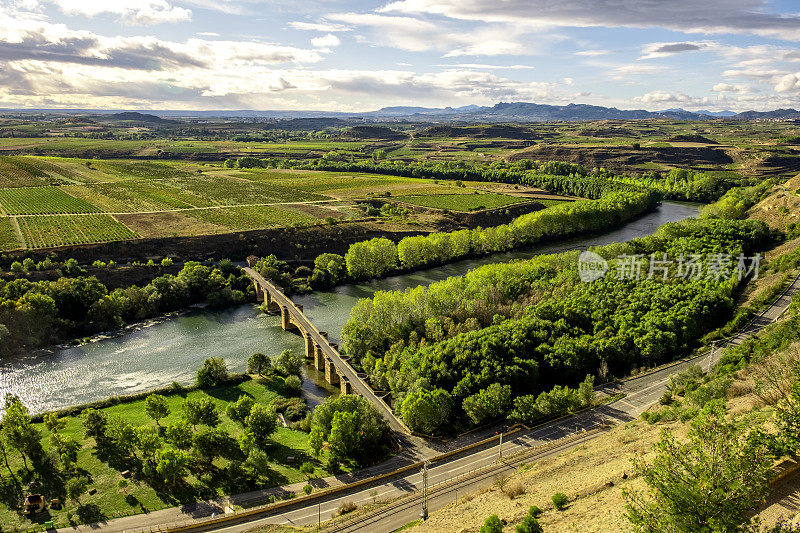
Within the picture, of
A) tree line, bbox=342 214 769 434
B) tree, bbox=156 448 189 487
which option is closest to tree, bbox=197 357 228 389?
tree line, bbox=342 214 769 434

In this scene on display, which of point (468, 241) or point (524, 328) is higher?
point (468, 241)

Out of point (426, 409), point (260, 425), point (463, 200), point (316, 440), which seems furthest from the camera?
point (463, 200)

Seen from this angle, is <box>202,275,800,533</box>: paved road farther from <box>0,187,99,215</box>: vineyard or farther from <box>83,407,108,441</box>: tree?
<box>0,187,99,215</box>: vineyard

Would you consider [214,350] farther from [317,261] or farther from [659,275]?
[659,275]

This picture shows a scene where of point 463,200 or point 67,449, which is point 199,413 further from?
point 463,200

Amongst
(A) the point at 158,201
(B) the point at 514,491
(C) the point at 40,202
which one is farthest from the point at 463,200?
(B) the point at 514,491

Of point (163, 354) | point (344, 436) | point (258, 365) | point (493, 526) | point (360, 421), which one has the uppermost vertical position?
point (493, 526)

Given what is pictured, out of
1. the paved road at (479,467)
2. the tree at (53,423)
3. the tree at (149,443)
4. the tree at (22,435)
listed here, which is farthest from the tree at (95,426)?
the paved road at (479,467)

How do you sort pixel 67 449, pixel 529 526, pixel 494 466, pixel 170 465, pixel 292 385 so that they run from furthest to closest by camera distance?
pixel 292 385
pixel 67 449
pixel 494 466
pixel 170 465
pixel 529 526
